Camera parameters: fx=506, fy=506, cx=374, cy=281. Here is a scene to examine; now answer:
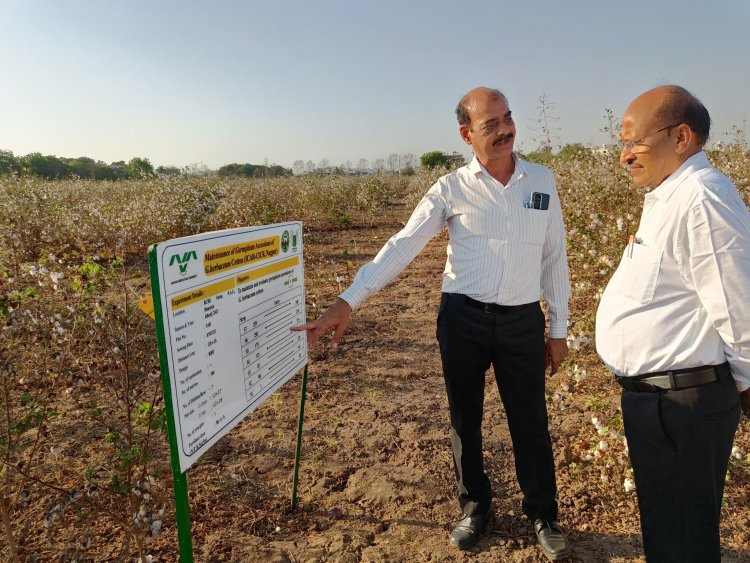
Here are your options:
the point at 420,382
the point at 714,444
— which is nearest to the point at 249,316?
the point at 714,444

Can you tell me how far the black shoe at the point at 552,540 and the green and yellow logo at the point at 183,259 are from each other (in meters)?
2.00

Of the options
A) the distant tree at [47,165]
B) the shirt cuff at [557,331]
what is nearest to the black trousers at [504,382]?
the shirt cuff at [557,331]

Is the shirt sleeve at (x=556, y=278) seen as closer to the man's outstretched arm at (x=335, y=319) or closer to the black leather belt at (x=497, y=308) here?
the black leather belt at (x=497, y=308)

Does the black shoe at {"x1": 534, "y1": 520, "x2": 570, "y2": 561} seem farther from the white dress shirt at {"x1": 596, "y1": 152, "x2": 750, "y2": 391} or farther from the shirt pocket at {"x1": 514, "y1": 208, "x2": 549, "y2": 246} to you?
the shirt pocket at {"x1": 514, "y1": 208, "x2": 549, "y2": 246}

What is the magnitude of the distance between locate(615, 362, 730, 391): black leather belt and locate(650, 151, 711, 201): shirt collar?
513 millimetres

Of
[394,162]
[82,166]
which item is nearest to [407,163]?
[394,162]

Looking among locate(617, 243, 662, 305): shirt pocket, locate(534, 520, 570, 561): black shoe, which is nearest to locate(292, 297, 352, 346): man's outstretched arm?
locate(617, 243, 662, 305): shirt pocket

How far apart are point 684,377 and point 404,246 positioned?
3.79 feet

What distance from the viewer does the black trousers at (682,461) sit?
1500 millimetres

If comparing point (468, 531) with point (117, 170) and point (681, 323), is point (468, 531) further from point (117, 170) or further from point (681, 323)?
point (117, 170)

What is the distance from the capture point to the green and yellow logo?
1485mm

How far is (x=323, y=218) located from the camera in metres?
14.5

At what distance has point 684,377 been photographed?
4.91ft

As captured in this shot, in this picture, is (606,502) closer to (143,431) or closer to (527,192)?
(527,192)
